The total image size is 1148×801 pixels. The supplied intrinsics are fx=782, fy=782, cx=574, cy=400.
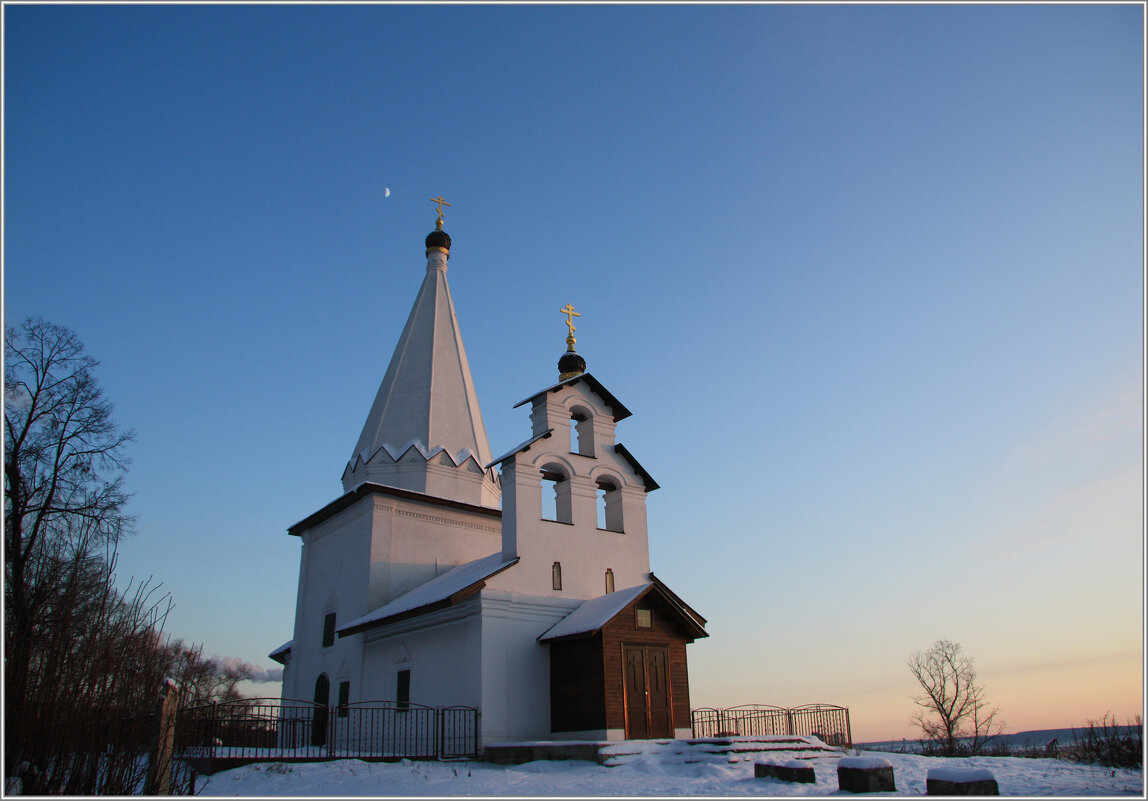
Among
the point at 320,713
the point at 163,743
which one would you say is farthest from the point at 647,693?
the point at 320,713

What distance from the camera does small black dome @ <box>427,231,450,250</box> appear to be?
30.4m

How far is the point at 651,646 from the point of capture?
16125mm

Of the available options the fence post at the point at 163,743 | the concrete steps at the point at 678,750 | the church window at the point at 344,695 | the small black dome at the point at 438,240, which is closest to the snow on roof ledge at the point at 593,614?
the concrete steps at the point at 678,750

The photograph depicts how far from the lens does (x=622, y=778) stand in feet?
38.2

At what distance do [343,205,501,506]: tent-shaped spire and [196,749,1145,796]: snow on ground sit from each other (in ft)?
37.7

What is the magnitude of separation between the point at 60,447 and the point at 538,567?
10635 millimetres

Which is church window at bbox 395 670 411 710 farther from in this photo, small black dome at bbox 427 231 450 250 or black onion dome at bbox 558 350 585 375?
small black dome at bbox 427 231 450 250

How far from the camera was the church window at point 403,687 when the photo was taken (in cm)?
1830

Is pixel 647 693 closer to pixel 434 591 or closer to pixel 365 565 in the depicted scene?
pixel 434 591

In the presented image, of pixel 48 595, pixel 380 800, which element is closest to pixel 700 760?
pixel 380 800

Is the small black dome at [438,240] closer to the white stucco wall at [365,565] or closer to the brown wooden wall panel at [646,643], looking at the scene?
the white stucco wall at [365,565]

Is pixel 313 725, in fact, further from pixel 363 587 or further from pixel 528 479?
pixel 528 479

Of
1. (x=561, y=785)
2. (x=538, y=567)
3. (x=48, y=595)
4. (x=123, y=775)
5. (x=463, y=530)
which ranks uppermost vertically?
(x=463, y=530)

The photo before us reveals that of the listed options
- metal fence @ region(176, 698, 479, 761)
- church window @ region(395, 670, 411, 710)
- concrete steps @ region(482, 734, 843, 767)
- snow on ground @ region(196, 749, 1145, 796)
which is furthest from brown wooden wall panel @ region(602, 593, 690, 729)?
church window @ region(395, 670, 411, 710)
